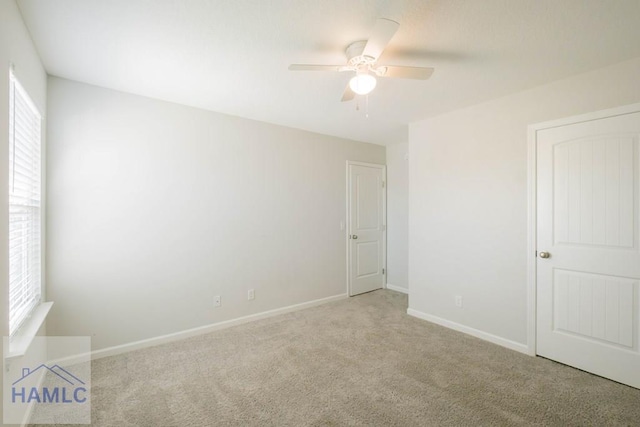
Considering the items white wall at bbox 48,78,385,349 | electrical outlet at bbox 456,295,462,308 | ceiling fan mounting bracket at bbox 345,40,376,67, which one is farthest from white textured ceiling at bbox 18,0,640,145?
electrical outlet at bbox 456,295,462,308

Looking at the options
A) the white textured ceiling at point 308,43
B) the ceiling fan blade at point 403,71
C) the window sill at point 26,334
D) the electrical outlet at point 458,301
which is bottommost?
the electrical outlet at point 458,301

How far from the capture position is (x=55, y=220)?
2457mm

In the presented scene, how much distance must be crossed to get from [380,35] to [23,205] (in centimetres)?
238

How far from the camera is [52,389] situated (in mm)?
2197

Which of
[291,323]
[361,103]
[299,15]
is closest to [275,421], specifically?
[291,323]

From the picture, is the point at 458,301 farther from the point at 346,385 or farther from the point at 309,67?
the point at 309,67

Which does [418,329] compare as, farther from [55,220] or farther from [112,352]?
[55,220]

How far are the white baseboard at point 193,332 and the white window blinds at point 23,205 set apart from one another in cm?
78

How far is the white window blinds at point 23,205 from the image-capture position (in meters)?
1.73

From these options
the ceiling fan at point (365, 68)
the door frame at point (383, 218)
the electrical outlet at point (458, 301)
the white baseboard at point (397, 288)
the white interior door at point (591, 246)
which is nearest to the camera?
the ceiling fan at point (365, 68)

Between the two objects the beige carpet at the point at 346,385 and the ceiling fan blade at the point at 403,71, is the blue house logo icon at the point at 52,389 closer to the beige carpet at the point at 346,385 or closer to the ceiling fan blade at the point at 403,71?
the beige carpet at the point at 346,385

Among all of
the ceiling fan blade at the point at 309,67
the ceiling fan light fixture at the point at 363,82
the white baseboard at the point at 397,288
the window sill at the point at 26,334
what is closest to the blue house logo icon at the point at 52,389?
the window sill at the point at 26,334

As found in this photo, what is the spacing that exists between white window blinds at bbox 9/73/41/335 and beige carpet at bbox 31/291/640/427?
833mm

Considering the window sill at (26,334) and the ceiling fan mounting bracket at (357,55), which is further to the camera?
the ceiling fan mounting bracket at (357,55)
